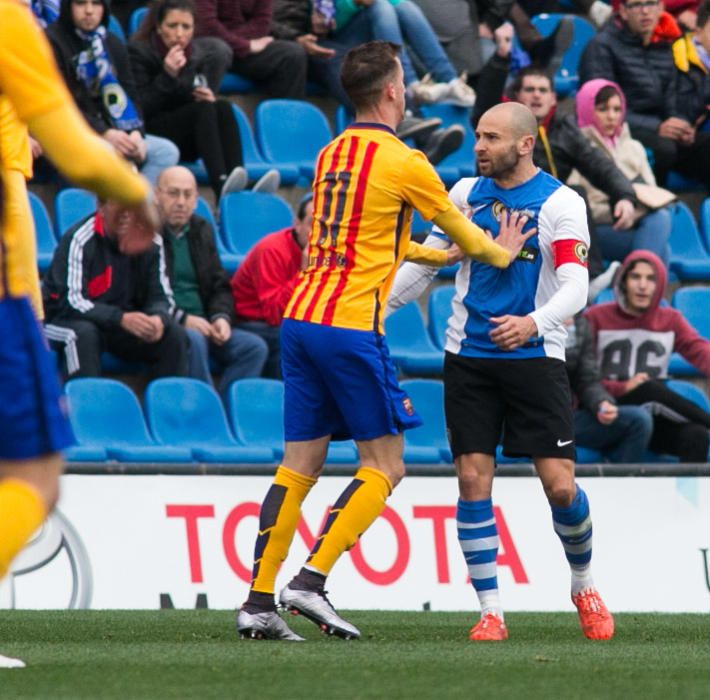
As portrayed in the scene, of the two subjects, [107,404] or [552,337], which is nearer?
[552,337]

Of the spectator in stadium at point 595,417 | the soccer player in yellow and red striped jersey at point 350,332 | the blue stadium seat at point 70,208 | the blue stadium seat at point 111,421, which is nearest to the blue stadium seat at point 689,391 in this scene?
the spectator in stadium at point 595,417

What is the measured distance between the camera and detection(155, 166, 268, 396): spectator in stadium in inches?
411

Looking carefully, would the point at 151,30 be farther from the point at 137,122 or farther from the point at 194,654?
the point at 194,654

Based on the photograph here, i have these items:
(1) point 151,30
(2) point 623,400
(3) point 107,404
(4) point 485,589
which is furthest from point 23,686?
(1) point 151,30

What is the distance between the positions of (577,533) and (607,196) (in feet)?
18.2

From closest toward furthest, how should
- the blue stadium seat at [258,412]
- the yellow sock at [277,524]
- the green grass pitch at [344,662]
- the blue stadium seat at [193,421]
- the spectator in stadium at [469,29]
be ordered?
the green grass pitch at [344,662], the yellow sock at [277,524], the blue stadium seat at [193,421], the blue stadium seat at [258,412], the spectator in stadium at [469,29]

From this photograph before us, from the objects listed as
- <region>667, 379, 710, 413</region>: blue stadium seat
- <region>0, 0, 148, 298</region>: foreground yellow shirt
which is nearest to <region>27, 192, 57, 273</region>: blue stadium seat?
<region>667, 379, 710, 413</region>: blue stadium seat

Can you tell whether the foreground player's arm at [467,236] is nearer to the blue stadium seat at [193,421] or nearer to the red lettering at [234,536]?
the red lettering at [234,536]

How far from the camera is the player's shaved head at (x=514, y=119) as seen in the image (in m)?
6.75

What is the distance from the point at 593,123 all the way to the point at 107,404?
14.3ft

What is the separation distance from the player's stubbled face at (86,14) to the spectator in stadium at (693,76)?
4.73 meters

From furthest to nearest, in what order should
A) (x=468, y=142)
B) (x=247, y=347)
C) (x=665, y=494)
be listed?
(x=468, y=142) → (x=247, y=347) → (x=665, y=494)

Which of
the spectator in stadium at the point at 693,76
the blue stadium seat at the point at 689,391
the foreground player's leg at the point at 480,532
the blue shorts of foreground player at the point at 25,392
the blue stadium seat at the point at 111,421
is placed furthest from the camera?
the spectator in stadium at the point at 693,76

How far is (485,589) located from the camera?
682 cm
